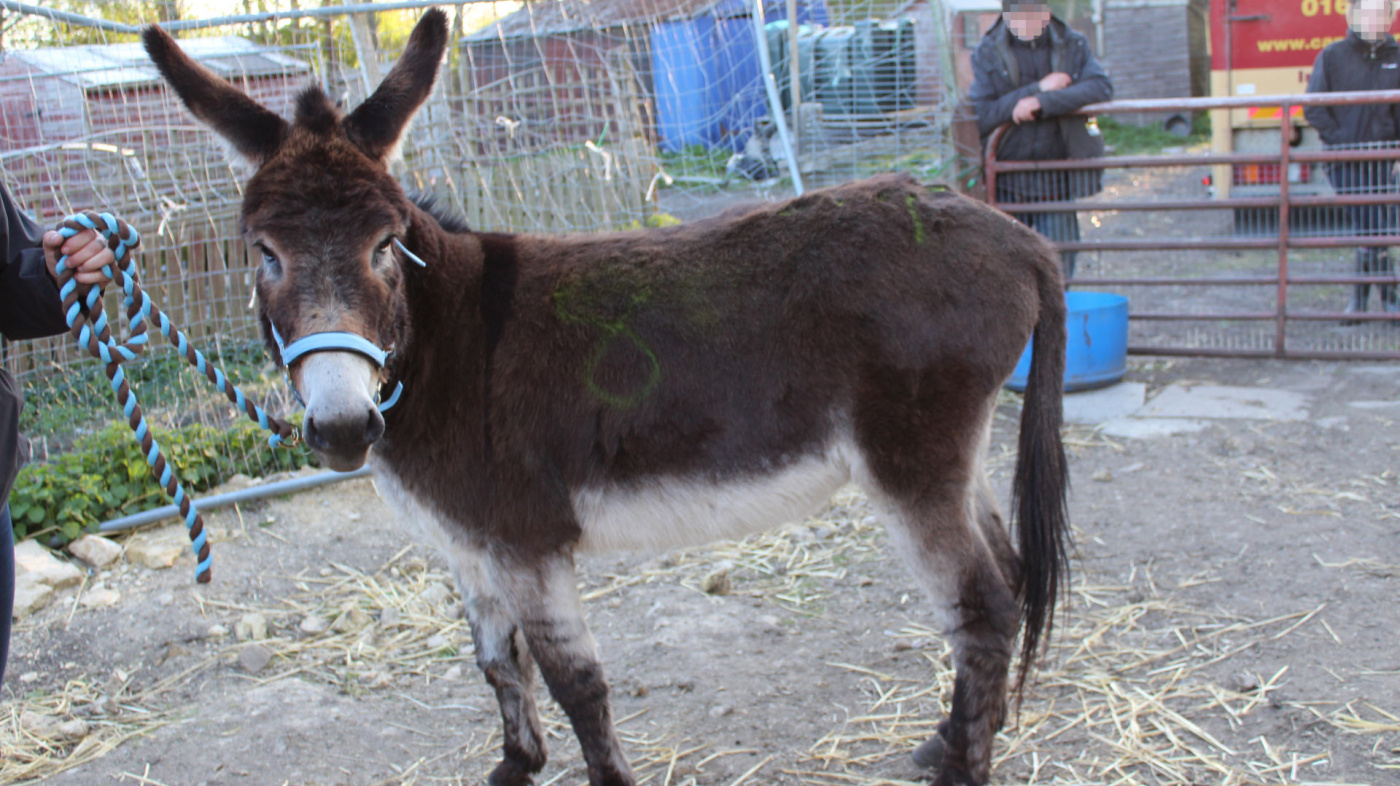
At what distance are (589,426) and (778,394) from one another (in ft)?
1.64

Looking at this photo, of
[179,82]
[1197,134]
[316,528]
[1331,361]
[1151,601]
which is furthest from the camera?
[1197,134]

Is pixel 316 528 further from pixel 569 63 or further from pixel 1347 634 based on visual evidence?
pixel 1347 634

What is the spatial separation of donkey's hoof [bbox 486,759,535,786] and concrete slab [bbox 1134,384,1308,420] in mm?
4049

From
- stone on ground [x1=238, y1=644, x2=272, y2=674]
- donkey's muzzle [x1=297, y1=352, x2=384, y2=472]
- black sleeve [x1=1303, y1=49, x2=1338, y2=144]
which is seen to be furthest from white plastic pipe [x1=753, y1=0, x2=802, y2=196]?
donkey's muzzle [x1=297, y1=352, x2=384, y2=472]

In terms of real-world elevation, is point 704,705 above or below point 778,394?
below

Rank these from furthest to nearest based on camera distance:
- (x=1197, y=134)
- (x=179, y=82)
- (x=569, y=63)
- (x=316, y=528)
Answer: (x=1197, y=134) < (x=569, y=63) < (x=316, y=528) < (x=179, y=82)

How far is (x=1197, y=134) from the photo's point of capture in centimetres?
1534

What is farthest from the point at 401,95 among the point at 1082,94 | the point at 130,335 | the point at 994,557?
the point at 1082,94

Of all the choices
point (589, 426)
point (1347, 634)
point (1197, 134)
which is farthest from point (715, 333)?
point (1197, 134)

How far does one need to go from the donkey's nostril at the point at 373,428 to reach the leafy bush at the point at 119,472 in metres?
2.91

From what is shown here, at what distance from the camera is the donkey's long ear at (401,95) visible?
2.46 m

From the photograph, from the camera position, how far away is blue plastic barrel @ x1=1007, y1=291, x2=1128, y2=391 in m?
5.68

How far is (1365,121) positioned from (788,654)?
17.7ft

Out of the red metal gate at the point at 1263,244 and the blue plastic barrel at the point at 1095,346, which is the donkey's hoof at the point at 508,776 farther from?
the red metal gate at the point at 1263,244
